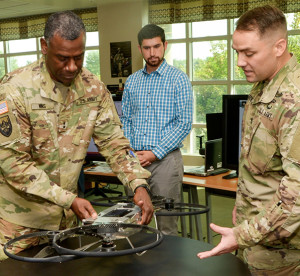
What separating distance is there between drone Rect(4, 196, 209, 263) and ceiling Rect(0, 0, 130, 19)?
626cm

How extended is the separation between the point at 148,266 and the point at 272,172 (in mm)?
511

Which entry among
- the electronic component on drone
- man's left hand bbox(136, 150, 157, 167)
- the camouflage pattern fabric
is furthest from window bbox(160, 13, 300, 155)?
the electronic component on drone

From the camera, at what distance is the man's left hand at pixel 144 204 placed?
1.58m

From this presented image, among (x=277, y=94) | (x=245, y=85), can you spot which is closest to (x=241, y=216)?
(x=277, y=94)

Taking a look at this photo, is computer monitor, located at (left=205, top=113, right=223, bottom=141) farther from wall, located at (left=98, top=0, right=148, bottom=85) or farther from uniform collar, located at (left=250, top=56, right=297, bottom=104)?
wall, located at (left=98, top=0, right=148, bottom=85)

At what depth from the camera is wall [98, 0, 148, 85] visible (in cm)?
722

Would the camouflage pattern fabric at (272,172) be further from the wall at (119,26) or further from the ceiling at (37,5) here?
the ceiling at (37,5)

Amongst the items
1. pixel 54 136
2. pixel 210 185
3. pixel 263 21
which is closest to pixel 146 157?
pixel 210 185

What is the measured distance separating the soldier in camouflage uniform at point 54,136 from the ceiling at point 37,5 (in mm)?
5856

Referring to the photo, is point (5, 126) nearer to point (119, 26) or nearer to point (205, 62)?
point (205, 62)

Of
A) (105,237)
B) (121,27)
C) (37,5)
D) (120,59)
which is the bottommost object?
(105,237)

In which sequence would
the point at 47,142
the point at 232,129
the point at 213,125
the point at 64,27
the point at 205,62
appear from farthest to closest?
1. the point at 205,62
2. the point at 213,125
3. the point at 232,129
4. the point at 47,142
5. the point at 64,27

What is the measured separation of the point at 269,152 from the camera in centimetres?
143

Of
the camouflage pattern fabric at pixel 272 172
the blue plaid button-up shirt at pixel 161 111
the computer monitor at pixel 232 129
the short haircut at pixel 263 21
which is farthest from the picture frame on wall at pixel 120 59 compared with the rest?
the short haircut at pixel 263 21
